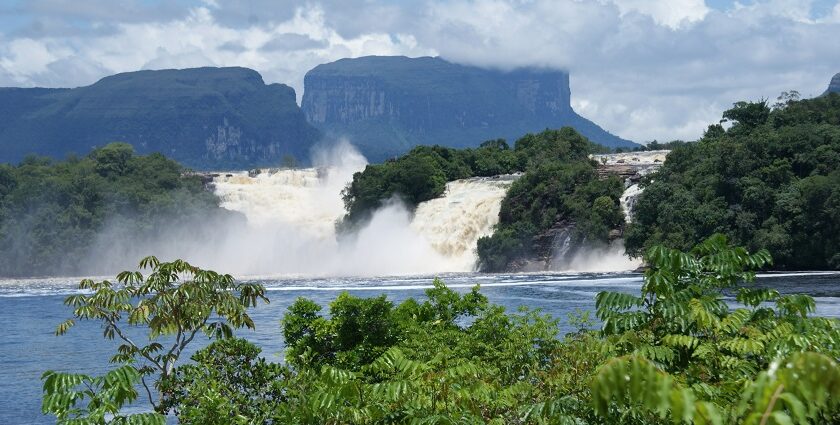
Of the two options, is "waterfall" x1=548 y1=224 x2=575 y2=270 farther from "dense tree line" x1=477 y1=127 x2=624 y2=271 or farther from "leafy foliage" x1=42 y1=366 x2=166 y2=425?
"leafy foliage" x1=42 y1=366 x2=166 y2=425

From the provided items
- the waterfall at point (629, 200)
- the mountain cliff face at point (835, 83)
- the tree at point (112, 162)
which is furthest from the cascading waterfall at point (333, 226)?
the mountain cliff face at point (835, 83)

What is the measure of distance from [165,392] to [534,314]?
13.5ft

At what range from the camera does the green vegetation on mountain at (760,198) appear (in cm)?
5125

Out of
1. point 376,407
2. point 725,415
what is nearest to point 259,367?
point 376,407

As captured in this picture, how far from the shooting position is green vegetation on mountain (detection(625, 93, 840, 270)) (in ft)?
168

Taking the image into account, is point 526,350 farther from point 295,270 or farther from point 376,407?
point 295,270

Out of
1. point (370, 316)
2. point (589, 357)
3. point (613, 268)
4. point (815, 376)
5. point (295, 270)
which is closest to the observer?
point (815, 376)

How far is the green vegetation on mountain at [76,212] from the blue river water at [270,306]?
23126 mm

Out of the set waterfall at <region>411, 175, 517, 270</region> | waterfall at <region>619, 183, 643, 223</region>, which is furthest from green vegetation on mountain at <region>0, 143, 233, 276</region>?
waterfall at <region>619, 183, 643, 223</region>

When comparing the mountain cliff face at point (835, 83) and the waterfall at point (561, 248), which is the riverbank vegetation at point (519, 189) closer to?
the waterfall at point (561, 248)

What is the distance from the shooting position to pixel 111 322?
11453mm

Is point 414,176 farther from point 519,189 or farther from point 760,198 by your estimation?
point 760,198

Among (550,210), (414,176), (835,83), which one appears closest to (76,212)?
(414,176)

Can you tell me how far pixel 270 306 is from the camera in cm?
3812
